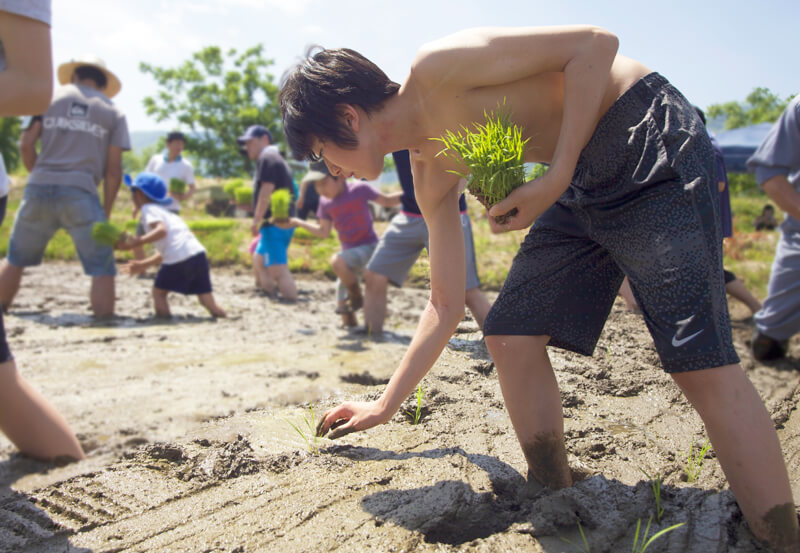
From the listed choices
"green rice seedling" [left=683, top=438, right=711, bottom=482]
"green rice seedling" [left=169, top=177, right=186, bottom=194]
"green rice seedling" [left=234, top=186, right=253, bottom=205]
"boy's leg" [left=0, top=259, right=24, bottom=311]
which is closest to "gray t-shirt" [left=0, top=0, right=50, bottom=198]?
"green rice seedling" [left=683, top=438, right=711, bottom=482]

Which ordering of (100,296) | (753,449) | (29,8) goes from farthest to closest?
(100,296), (29,8), (753,449)

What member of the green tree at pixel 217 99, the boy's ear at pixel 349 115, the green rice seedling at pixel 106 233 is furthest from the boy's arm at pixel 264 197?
the green tree at pixel 217 99

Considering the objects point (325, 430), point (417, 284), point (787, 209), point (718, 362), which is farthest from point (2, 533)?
point (417, 284)

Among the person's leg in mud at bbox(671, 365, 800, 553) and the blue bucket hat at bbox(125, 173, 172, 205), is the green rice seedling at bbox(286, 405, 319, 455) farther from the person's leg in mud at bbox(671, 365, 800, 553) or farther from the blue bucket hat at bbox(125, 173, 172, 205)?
the blue bucket hat at bbox(125, 173, 172, 205)

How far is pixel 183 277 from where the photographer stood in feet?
19.4

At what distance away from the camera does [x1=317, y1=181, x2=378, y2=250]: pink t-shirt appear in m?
5.54

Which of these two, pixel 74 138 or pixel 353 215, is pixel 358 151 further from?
pixel 74 138

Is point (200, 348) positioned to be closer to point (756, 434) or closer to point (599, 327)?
point (599, 327)

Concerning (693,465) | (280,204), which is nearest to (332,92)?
(693,465)

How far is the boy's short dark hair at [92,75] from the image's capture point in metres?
5.77

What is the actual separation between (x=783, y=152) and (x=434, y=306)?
2.89 meters

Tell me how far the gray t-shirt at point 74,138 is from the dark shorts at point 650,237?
16.3ft

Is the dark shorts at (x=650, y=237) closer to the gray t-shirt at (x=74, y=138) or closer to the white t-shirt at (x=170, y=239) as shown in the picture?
the white t-shirt at (x=170, y=239)

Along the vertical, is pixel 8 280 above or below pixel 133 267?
below
